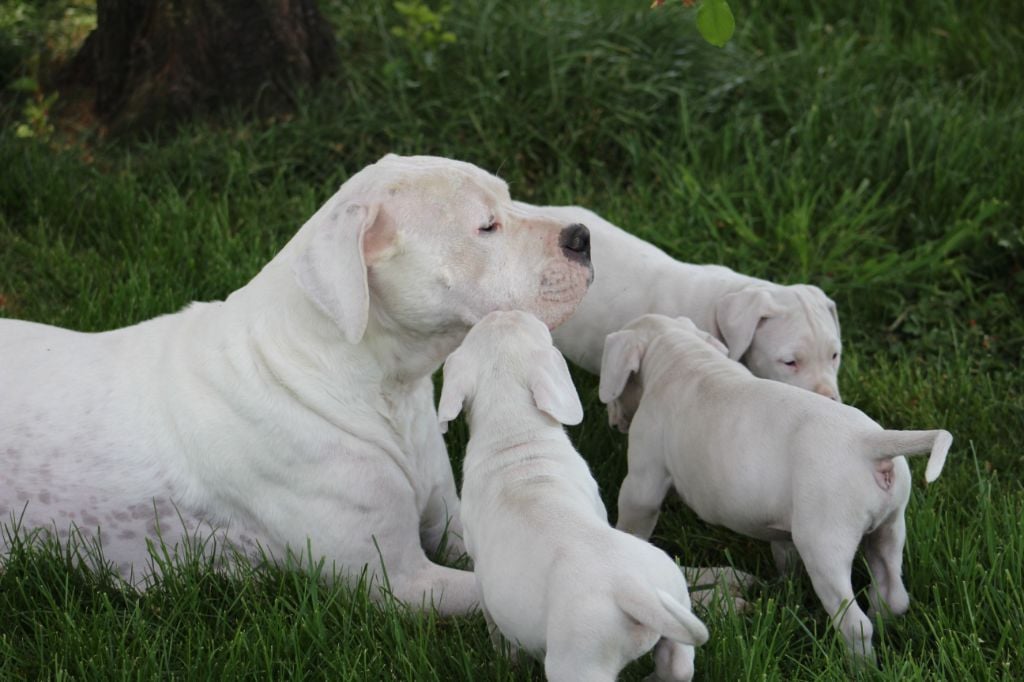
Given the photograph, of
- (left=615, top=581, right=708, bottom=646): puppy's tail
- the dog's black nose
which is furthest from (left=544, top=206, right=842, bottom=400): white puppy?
(left=615, top=581, right=708, bottom=646): puppy's tail

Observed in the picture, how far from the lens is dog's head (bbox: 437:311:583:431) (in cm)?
404

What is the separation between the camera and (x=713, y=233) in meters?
6.93

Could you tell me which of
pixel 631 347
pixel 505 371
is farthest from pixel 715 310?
pixel 505 371

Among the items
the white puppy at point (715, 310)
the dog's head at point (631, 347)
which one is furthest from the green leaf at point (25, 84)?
the dog's head at point (631, 347)

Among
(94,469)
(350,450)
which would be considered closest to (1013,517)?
(350,450)

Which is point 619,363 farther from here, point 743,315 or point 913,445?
point 913,445

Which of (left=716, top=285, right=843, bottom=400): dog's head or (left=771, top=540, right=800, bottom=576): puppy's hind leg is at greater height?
(left=716, top=285, right=843, bottom=400): dog's head

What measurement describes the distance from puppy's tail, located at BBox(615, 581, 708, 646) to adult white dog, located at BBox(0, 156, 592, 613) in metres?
1.16

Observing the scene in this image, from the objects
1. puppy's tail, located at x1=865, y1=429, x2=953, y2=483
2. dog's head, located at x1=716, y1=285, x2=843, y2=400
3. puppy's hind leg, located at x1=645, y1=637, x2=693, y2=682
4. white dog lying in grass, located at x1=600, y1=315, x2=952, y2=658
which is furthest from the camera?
dog's head, located at x1=716, y1=285, x2=843, y2=400

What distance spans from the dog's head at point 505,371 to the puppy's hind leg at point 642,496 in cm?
77

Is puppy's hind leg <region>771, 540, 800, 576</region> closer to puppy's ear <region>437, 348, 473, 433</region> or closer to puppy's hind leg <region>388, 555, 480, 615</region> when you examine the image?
puppy's hind leg <region>388, 555, 480, 615</region>

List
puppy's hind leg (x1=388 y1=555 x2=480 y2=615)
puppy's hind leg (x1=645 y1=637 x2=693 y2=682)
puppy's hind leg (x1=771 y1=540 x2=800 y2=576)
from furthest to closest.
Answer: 1. puppy's hind leg (x1=771 y1=540 x2=800 y2=576)
2. puppy's hind leg (x1=388 y1=555 x2=480 y2=615)
3. puppy's hind leg (x1=645 y1=637 x2=693 y2=682)

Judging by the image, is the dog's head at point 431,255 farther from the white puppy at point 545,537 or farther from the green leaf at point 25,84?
the green leaf at point 25,84

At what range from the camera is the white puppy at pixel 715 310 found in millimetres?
5250
